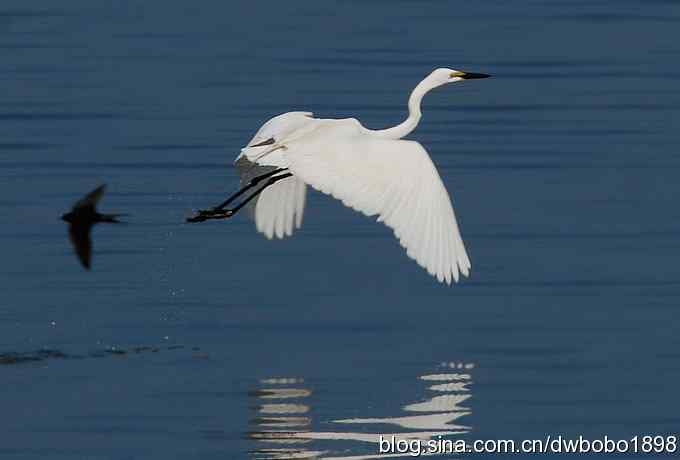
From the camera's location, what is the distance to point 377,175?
11.5 meters

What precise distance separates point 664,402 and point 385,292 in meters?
2.92

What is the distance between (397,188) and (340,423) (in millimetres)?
2223

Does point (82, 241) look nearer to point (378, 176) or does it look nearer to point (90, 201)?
point (90, 201)

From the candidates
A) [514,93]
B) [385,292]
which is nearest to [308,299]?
[385,292]

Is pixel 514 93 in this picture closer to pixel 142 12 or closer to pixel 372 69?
pixel 372 69

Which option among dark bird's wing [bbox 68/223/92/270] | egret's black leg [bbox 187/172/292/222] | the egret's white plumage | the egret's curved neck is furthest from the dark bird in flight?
the egret's curved neck

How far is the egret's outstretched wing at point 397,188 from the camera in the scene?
1109cm

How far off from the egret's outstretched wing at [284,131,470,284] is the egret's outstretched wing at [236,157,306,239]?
1.47 metres

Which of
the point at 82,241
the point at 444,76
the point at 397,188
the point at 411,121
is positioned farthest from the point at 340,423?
the point at 444,76

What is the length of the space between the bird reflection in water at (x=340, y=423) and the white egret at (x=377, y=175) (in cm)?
107

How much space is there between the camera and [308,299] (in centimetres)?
1205

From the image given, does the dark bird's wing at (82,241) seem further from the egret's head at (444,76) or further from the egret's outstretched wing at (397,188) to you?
the egret's head at (444,76)

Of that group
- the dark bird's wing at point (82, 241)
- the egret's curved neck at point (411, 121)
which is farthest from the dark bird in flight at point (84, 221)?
the egret's curved neck at point (411, 121)

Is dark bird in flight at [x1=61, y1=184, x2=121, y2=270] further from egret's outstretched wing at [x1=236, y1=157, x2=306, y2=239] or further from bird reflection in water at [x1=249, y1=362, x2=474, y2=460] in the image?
egret's outstretched wing at [x1=236, y1=157, x2=306, y2=239]
